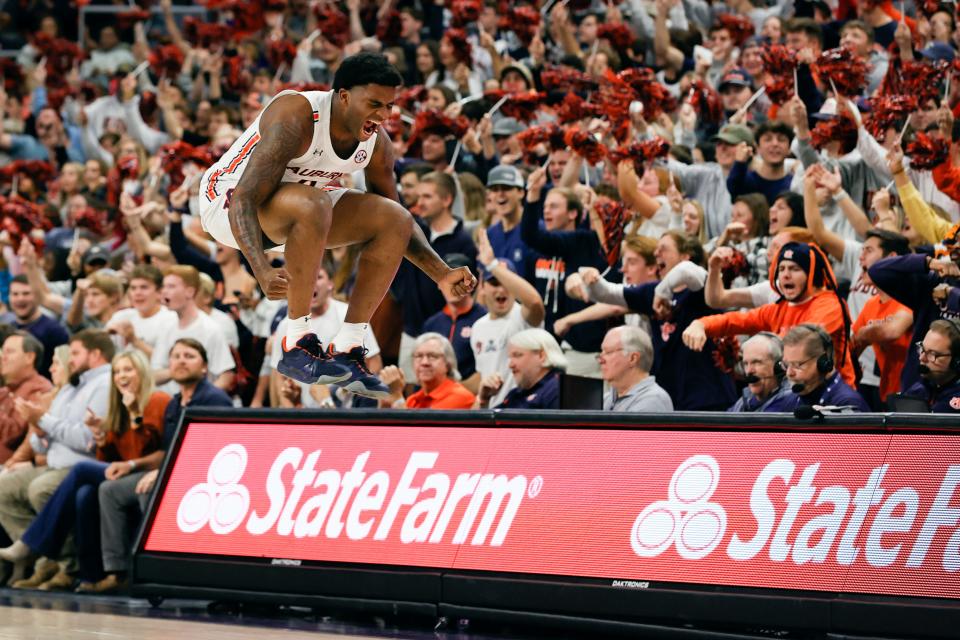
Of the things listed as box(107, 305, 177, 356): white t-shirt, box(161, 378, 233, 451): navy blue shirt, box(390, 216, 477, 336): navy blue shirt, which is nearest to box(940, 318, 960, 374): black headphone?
box(390, 216, 477, 336): navy blue shirt

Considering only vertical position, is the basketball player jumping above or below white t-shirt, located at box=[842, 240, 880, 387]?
above

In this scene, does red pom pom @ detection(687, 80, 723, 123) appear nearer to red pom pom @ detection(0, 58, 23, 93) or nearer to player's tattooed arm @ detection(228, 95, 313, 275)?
player's tattooed arm @ detection(228, 95, 313, 275)

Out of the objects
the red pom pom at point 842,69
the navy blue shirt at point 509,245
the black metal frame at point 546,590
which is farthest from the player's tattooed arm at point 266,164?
the red pom pom at point 842,69

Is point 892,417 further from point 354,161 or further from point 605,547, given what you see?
point 354,161

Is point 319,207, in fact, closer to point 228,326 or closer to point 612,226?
point 612,226

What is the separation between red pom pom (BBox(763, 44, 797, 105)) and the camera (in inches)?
393

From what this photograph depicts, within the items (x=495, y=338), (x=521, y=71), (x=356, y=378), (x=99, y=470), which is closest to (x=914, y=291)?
(x=495, y=338)

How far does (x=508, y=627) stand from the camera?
755 centimetres

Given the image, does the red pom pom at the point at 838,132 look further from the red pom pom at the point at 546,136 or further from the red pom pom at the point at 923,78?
the red pom pom at the point at 546,136

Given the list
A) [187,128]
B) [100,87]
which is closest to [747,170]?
[187,128]

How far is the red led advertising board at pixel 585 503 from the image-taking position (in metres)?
6.30

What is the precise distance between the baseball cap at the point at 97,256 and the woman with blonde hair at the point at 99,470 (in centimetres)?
268

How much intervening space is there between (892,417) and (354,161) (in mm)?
2622

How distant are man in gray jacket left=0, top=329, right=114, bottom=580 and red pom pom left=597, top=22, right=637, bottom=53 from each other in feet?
16.2
